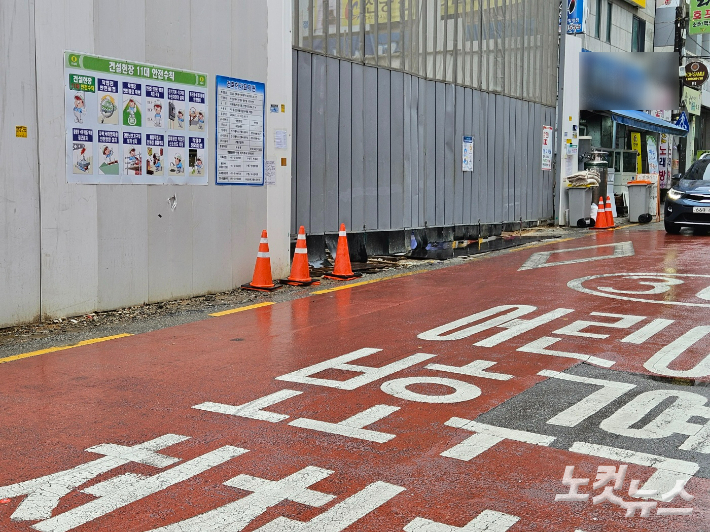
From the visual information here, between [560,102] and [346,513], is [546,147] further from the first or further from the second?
[346,513]

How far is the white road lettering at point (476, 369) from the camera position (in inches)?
244

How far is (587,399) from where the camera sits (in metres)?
5.61

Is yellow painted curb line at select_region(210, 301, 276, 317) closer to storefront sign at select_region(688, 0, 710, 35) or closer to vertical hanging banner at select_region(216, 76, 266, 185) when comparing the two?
vertical hanging banner at select_region(216, 76, 266, 185)

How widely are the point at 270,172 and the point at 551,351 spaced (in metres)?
5.44

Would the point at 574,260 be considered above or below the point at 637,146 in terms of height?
below

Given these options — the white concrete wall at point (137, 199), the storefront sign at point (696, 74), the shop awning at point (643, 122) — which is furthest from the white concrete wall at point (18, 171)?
the storefront sign at point (696, 74)

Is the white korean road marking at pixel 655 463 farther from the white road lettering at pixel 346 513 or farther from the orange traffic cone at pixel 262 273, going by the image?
the orange traffic cone at pixel 262 273

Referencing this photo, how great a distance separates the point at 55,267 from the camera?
8.50m

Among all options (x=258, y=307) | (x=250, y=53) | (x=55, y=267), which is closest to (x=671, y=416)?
(x=258, y=307)

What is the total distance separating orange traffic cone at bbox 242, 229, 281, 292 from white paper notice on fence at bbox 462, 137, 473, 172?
26.0 feet

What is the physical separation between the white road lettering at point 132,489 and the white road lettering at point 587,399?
1.99m

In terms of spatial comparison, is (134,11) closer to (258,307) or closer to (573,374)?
(258,307)

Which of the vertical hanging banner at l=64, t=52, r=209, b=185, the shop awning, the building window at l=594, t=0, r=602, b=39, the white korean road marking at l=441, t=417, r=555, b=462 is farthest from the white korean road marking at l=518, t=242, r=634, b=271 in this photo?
the building window at l=594, t=0, r=602, b=39

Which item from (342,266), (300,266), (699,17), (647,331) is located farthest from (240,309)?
(699,17)
